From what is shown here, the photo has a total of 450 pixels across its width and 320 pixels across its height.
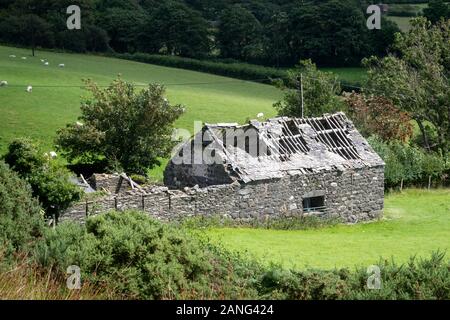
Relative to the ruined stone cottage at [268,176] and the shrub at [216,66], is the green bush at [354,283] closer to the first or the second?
the ruined stone cottage at [268,176]

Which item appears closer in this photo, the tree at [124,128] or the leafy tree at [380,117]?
the tree at [124,128]

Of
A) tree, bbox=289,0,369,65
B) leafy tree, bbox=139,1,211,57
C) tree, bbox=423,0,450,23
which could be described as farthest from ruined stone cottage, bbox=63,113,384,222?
leafy tree, bbox=139,1,211,57

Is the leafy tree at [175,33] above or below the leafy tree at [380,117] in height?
above

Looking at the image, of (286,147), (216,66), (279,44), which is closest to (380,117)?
(286,147)

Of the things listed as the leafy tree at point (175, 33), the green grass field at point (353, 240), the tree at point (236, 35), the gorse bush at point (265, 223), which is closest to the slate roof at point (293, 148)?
the gorse bush at point (265, 223)

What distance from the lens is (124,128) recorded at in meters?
40.7

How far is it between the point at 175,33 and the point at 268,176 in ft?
211

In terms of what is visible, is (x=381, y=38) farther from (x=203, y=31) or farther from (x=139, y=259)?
(x=139, y=259)

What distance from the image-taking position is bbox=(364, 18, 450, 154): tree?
5728 cm

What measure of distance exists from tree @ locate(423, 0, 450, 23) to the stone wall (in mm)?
55278

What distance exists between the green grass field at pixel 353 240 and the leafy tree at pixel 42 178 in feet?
16.3

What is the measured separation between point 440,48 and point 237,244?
134 ft

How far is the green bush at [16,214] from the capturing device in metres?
16.7

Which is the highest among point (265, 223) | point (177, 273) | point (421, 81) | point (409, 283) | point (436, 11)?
point (436, 11)
